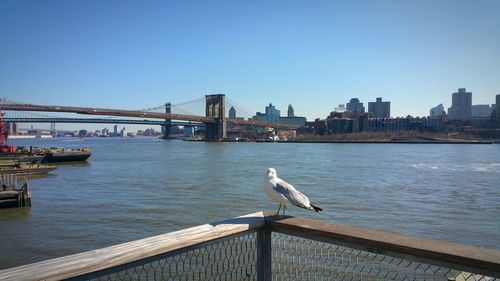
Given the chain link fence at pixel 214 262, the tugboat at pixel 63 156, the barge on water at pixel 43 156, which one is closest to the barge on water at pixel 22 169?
the barge on water at pixel 43 156

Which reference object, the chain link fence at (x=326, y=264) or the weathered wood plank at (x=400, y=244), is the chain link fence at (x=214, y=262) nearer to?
the chain link fence at (x=326, y=264)

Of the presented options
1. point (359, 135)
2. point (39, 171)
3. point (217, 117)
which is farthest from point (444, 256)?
point (359, 135)

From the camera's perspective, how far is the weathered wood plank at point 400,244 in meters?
1.77

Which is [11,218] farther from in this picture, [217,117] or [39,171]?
[217,117]

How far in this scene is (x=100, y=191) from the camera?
20.0m

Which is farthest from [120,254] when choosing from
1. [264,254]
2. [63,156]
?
[63,156]

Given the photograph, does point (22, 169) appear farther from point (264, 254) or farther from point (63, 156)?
point (264, 254)

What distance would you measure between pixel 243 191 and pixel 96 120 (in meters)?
68.2

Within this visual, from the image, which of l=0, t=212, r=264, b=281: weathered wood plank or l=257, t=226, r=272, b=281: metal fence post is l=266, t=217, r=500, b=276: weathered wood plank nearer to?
l=257, t=226, r=272, b=281: metal fence post

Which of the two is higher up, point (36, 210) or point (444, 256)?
point (444, 256)

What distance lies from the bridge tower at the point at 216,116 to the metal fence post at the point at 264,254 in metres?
97.5

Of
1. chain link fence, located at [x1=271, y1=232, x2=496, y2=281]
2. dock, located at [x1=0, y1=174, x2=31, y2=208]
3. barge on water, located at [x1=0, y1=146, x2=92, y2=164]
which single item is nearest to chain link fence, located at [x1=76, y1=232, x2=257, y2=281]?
chain link fence, located at [x1=271, y1=232, x2=496, y2=281]

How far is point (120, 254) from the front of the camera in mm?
1862

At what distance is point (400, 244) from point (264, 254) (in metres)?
0.80
